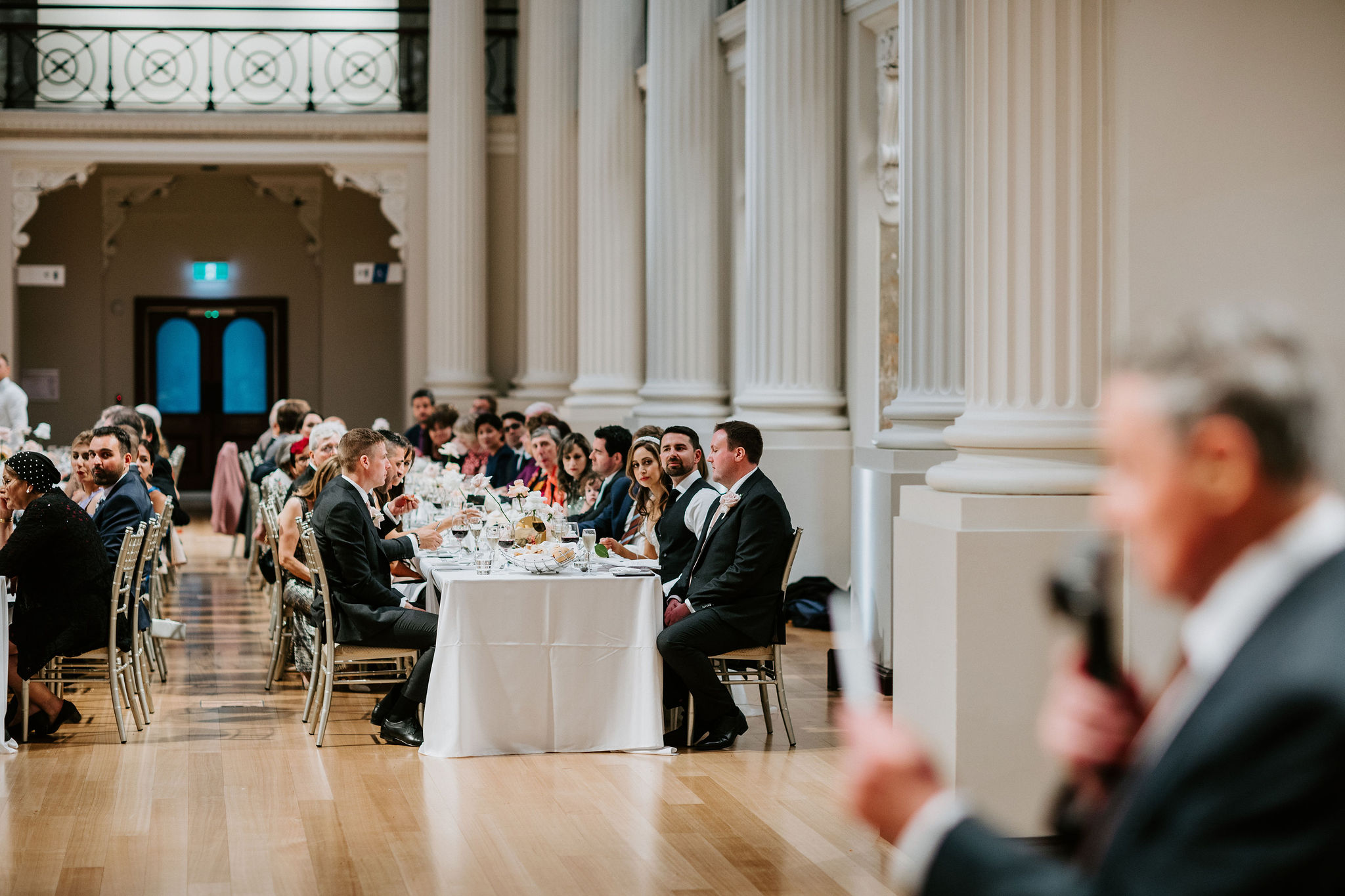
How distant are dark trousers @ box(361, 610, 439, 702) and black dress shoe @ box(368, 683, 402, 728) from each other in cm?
8

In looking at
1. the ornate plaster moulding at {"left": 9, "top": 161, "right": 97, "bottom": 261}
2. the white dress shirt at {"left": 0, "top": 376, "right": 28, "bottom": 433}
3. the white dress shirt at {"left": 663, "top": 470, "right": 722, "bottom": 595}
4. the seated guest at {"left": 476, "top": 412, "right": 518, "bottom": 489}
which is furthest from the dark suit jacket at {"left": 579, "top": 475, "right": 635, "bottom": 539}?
the ornate plaster moulding at {"left": 9, "top": 161, "right": 97, "bottom": 261}

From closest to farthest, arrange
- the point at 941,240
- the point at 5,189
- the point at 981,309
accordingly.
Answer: the point at 981,309 < the point at 941,240 < the point at 5,189

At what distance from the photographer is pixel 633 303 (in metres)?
12.0

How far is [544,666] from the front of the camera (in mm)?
5453

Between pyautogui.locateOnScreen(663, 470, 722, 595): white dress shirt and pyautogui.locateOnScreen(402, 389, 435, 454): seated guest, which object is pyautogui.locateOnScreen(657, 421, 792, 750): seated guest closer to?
pyautogui.locateOnScreen(663, 470, 722, 595): white dress shirt

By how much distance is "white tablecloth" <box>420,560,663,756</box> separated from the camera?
211 inches

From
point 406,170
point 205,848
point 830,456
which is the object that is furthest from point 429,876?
point 406,170

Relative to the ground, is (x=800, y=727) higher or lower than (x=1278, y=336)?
lower

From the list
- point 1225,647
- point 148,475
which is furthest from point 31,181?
point 1225,647

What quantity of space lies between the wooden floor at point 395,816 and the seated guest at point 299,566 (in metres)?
0.44

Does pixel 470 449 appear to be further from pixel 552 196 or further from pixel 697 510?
pixel 697 510

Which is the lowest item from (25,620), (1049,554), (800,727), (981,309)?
(800,727)

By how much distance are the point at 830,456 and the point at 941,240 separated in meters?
2.03

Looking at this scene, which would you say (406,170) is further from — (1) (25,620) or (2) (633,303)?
(1) (25,620)
